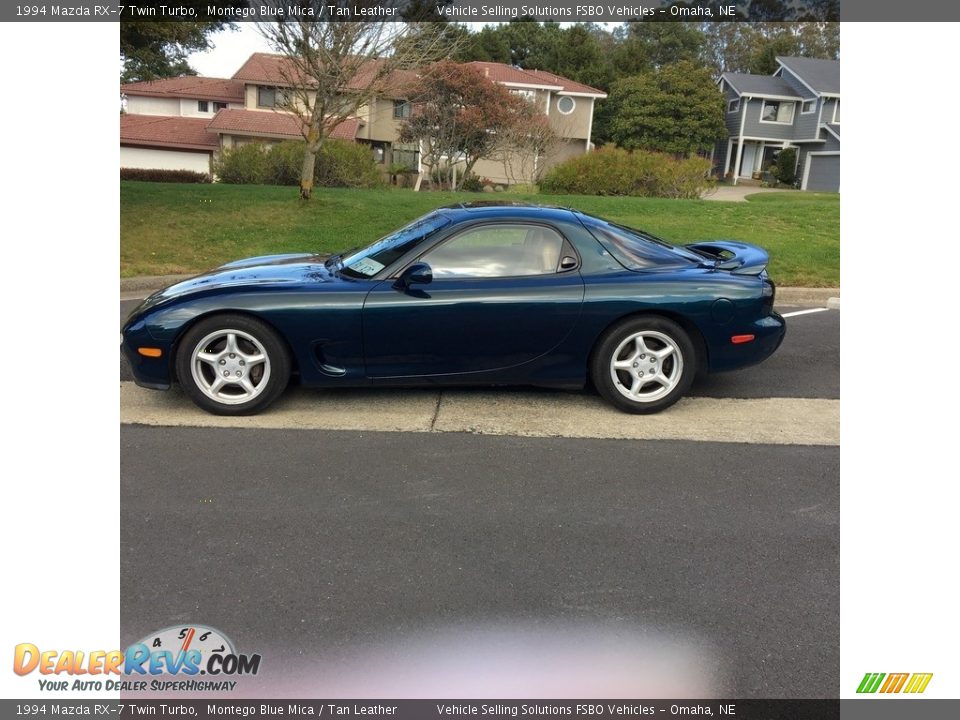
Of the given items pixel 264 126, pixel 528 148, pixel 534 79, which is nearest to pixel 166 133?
pixel 264 126

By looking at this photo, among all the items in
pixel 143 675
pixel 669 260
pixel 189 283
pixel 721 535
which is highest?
pixel 669 260

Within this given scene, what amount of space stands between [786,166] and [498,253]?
36.4m

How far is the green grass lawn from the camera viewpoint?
9.86 m

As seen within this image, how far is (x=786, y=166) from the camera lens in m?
36.9

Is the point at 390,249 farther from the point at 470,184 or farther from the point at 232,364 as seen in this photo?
the point at 470,184

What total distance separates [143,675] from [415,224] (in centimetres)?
342

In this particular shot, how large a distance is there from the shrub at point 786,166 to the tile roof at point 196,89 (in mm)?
27563

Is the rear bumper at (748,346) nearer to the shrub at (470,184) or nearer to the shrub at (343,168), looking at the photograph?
the shrub at (343,168)

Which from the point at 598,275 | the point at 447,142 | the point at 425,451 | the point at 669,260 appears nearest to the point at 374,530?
the point at 425,451

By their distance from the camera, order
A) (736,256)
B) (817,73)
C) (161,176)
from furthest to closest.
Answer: (817,73) < (161,176) < (736,256)

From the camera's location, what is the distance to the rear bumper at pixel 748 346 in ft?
16.0

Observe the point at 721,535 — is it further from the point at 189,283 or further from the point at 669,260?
the point at 189,283

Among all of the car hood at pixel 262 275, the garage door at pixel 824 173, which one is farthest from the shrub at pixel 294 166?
the garage door at pixel 824 173

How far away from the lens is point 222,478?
379 centimetres
